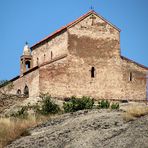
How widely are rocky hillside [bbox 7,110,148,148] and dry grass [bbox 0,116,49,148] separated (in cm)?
34

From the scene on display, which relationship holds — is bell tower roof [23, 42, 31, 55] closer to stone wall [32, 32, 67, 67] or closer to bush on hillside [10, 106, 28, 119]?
stone wall [32, 32, 67, 67]

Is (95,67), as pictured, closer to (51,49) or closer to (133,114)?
(51,49)

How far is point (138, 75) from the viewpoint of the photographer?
143ft

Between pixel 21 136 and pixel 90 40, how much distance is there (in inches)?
1015

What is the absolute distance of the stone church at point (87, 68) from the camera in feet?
129

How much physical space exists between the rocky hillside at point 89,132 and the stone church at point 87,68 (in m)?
21.4

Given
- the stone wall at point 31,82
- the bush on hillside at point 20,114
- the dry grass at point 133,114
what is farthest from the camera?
the stone wall at point 31,82

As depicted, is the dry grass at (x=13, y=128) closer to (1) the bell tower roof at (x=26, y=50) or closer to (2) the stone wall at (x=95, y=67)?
(2) the stone wall at (x=95, y=67)

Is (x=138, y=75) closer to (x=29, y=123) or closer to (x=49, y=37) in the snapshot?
(x=49, y=37)

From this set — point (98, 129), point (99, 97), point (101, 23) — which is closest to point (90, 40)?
point (101, 23)

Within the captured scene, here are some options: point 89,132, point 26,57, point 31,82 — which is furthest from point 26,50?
point 89,132

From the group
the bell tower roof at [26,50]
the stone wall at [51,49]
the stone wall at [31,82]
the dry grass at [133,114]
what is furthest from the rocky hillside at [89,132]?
the bell tower roof at [26,50]

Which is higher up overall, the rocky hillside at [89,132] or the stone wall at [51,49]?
the stone wall at [51,49]

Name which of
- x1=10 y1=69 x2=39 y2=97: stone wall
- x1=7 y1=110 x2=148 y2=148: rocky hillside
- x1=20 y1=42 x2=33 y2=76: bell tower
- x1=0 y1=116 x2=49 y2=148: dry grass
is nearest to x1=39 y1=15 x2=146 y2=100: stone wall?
x1=10 y1=69 x2=39 y2=97: stone wall
